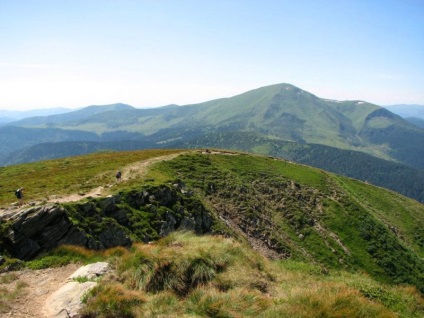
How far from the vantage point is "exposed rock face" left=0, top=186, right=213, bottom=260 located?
20.8 m

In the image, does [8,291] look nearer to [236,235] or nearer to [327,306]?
[327,306]

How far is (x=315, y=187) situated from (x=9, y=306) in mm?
58176

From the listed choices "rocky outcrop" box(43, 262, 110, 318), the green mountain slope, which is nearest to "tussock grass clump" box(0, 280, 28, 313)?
"rocky outcrop" box(43, 262, 110, 318)

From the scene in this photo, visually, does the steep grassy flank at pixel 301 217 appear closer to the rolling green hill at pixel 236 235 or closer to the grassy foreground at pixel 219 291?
the rolling green hill at pixel 236 235

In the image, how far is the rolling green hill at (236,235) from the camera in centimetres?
1109

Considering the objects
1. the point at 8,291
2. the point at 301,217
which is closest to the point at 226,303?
the point at 8,291

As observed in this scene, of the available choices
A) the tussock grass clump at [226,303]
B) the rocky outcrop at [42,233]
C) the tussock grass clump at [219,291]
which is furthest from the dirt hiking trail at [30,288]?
the tussock grass clump at [226,303]

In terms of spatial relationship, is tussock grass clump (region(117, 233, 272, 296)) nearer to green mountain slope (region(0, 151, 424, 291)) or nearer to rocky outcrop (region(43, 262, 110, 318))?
rocky outcrop (region(43, 262, 110, 318))

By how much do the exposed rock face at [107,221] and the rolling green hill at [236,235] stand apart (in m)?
0.13

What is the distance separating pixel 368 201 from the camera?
73.3 m

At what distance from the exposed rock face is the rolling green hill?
132mm

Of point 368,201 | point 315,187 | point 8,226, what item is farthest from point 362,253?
point 8,226

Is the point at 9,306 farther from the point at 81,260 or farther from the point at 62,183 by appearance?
the point at 62,183

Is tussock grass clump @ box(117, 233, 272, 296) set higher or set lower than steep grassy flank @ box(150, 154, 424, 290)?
higher
